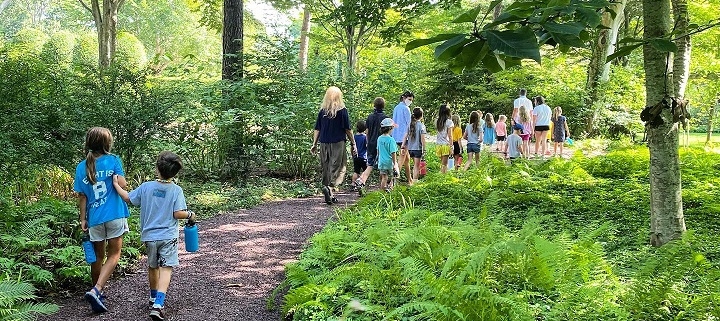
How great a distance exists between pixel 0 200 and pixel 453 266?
5.41m

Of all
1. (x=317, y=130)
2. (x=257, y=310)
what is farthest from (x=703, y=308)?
(x=317, y=130)

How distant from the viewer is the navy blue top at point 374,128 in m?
10.2

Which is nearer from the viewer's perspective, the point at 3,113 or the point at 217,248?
the point at 217,248

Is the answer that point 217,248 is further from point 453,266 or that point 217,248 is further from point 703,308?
point 703,308

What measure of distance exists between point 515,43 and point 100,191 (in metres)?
4.12

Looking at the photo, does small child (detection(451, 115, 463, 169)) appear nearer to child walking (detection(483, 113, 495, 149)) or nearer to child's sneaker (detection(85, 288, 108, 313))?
child walking (detection(483, 113, 495, 149))

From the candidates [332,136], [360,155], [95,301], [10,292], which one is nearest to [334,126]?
[332,136]

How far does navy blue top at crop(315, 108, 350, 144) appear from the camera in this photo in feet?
30.0

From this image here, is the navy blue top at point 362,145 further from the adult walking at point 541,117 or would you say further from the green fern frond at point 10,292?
the green fern frond at point 10,292

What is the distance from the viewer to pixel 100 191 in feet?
15.6

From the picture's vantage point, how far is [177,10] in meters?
57.5

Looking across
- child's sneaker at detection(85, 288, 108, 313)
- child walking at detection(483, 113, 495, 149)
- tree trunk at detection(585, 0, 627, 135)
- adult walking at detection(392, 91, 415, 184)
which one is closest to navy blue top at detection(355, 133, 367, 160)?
adult walking at detection(392, 91, 415, 184)

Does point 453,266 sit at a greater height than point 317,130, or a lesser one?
lesser

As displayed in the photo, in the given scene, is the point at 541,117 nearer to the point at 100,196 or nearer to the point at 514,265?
the point at 514,265
